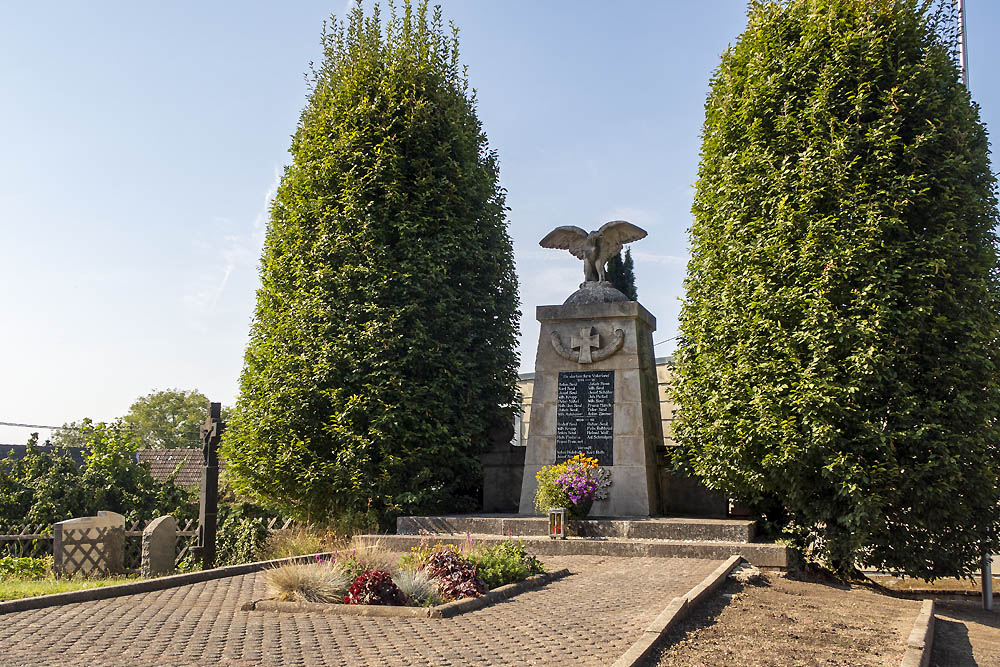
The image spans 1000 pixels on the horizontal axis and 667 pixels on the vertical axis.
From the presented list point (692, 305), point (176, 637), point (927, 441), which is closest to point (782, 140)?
point (692, 305)

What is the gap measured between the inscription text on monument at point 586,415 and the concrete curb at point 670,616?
4401 millimetres

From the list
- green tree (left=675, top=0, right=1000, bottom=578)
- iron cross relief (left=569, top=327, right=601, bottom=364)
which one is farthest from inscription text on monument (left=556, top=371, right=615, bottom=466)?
green tree (left=675, top=0, right=1000, bottom=578)

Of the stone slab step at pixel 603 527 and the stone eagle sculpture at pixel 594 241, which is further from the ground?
the stone eagle sculpture at pixel 594 241

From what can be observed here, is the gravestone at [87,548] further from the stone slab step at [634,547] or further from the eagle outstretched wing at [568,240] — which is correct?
the eagle outstretched wing at [568,240]

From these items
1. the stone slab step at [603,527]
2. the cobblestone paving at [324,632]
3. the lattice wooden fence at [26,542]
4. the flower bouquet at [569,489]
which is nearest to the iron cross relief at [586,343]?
the flower bouquet at [569,489]

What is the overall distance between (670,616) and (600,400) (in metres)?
7.44

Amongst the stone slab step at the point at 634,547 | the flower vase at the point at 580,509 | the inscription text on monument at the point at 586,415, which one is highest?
the inscription text on monument at the point at 586,415

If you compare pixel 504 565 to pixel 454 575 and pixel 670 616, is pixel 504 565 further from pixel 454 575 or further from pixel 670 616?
pixel 670 616

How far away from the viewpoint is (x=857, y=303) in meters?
10.2

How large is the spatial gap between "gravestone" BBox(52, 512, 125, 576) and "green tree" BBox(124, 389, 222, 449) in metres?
55.7

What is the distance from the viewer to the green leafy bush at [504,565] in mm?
8359

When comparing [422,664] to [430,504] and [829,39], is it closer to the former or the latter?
[430,504]

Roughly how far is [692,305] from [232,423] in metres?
8.69

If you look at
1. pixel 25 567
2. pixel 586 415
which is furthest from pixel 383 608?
pixel 25 567
